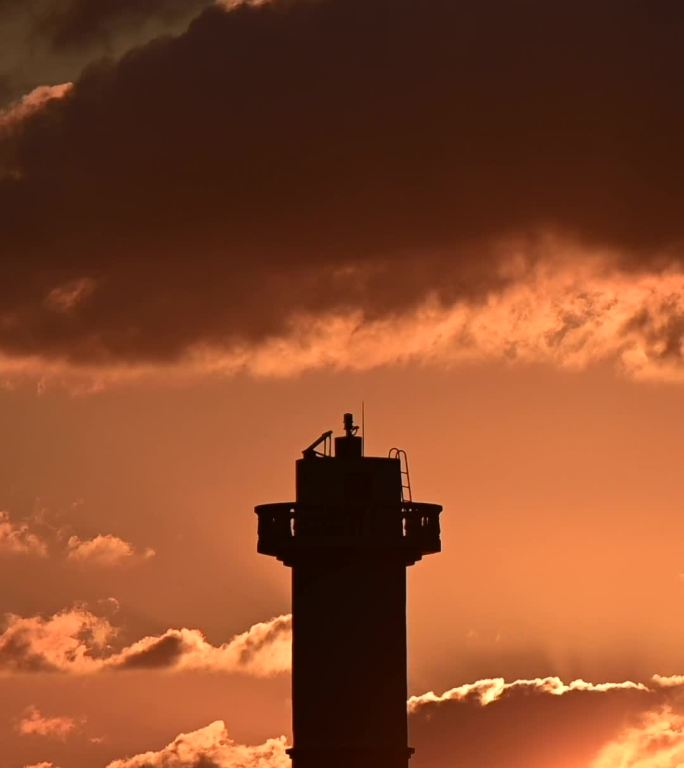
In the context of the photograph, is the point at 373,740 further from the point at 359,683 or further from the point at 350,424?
the point at 350,424

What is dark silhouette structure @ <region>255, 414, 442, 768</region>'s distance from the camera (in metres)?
117

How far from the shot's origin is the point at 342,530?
11788cm

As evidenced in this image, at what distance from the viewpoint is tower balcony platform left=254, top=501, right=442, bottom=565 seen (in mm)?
117688

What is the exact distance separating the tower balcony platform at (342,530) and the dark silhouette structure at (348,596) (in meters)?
0.03

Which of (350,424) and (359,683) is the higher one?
(350,424)

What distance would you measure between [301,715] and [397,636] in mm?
3534

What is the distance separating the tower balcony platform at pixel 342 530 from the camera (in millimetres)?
117688

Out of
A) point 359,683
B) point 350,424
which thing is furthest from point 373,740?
point 350,424

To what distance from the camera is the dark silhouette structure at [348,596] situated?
116812 mm

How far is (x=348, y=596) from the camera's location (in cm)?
11775

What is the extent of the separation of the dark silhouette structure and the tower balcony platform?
0.09ft

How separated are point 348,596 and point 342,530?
1.88 m

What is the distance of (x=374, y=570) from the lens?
4643 inches

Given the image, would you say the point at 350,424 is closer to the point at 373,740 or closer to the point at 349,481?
the point at 349,481
